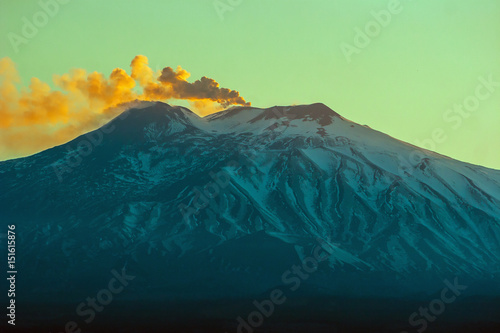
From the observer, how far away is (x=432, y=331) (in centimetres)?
14000

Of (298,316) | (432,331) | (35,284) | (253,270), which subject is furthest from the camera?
(253,270)

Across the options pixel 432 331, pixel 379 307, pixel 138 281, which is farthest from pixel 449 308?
pixel 138 281

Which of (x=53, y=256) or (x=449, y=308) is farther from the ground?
(x=53, y=256)

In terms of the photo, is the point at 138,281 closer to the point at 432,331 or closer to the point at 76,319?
the point at 76,319

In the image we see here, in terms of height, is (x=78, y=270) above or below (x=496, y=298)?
above

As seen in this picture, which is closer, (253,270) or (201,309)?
(201,309)

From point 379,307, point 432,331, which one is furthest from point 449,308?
point 432,331

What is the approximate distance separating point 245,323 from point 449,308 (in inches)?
2018

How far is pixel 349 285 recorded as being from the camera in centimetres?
19088

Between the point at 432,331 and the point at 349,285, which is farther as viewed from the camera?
the point at 349,285

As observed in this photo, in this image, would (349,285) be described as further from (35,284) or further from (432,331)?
(35,284)

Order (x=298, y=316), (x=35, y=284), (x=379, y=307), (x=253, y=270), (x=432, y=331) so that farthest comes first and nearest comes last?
(x=253, y=270) < (x=35, y=284) < (x=379, y=307) < (x=298, y=316) < (x=432, y=331)

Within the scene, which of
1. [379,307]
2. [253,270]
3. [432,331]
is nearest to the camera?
[432,331]

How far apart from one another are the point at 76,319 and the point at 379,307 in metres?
61.8
